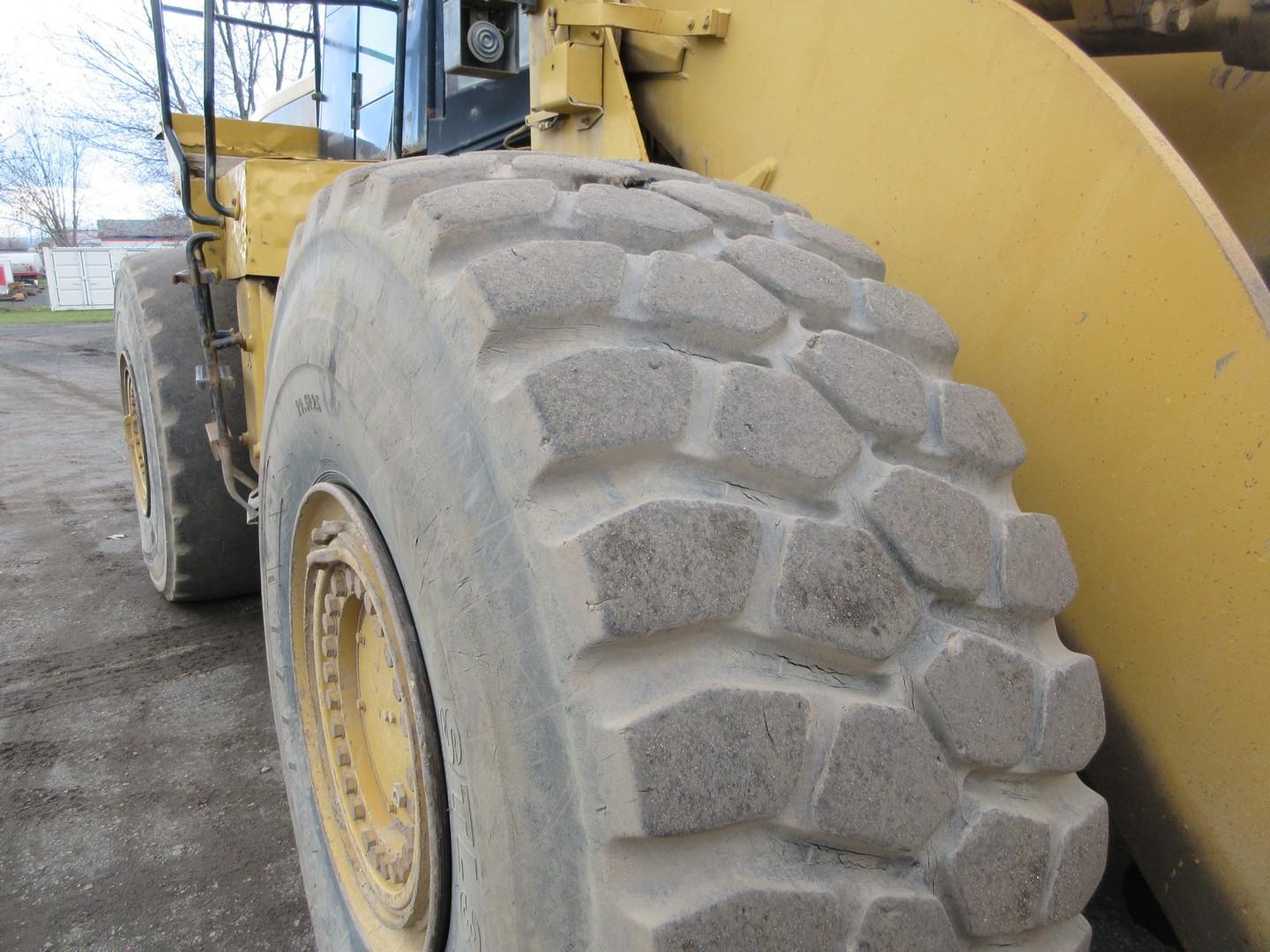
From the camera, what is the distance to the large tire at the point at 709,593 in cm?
85

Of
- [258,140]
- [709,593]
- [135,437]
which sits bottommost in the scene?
[135,437]

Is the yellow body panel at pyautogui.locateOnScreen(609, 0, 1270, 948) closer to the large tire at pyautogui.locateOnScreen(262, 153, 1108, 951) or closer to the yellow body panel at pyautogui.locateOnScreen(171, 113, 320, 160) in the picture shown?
the large tire at pyautogui.locateOnScreen(262, 153, 1108, 951)

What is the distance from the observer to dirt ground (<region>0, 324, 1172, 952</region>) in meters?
1.99

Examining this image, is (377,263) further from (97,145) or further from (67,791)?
(97,145)

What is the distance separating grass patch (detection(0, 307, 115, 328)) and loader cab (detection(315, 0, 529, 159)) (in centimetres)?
2329

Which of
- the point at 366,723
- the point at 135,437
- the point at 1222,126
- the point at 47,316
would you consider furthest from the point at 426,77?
the point at 47,316

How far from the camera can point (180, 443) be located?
10.7 ft

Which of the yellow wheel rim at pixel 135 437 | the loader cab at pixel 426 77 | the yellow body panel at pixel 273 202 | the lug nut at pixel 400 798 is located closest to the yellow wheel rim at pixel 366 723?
the lug nut at pixel 400 798

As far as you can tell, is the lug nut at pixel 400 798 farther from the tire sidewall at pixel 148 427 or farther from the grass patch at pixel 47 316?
the grass patch at pixel 47 316

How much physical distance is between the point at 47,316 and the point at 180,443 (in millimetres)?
27050

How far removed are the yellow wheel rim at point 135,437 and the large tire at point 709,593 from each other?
318cm

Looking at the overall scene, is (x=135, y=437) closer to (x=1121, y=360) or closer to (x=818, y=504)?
(x=818, y=504)

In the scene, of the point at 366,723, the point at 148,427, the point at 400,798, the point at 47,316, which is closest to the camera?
the point at 400,798

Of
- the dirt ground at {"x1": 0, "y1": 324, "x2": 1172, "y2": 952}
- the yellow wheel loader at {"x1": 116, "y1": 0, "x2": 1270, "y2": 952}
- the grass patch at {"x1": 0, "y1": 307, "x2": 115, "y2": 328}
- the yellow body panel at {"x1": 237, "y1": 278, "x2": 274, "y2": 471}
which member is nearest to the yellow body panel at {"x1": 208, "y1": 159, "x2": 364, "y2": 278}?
the yellow body panel at {"x1": 237, "y1": 278, "x2": 274, "y2": 471}
